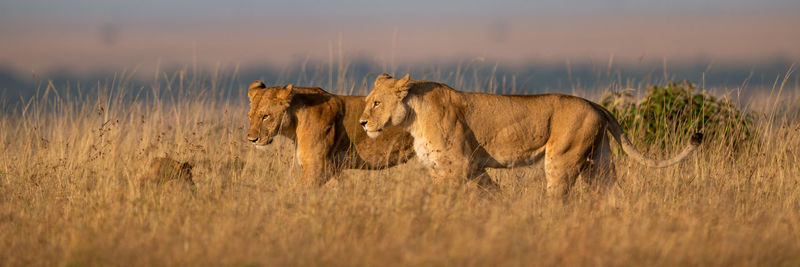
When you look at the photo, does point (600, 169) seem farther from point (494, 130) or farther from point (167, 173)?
point (167, 173)

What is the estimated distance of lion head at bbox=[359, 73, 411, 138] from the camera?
855 cm

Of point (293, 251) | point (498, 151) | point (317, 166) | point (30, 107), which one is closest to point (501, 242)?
point (293, 251)

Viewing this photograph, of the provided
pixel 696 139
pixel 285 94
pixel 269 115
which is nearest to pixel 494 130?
pixel 696 139

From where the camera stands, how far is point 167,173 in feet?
30.9

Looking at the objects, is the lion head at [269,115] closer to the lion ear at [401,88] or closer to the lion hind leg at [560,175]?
the lion ear at [401,88]

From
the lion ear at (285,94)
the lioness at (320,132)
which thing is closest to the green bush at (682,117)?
the lioness at (320,132)

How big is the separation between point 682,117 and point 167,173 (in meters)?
7.44

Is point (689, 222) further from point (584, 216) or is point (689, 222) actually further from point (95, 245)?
point (95, 245)

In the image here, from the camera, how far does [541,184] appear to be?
9414 millimetres

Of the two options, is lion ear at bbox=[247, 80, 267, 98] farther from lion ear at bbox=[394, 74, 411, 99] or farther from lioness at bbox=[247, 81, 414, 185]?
lion ear at bbox=[394, 74, 411, 99]

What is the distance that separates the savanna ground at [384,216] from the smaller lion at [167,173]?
176mm

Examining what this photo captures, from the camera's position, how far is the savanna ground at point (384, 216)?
20.9 ft

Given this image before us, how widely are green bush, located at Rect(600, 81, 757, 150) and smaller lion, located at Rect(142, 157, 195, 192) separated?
20.9ft

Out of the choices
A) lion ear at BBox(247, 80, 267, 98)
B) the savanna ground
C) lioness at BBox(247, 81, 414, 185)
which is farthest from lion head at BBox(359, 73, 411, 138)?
lion ear at BBox(247, 80, 267, 98)
